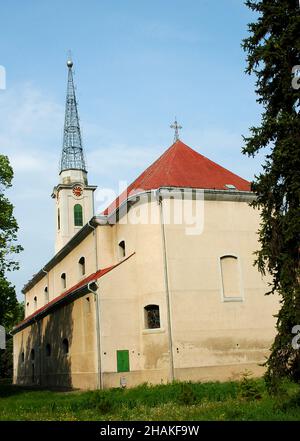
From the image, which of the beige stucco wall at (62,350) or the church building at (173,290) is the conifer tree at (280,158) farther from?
the beige stucco wall at (62,350)

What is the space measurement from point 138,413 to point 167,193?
12682mm

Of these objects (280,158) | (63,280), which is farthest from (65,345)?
(280,158)

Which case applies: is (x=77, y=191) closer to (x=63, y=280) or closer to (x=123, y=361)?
(x=63, y=280)

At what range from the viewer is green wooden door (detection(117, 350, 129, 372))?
24094 millimetres

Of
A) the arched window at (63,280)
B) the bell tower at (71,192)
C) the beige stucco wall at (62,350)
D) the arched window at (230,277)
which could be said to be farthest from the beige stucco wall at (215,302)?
the bell tower at (71,192)

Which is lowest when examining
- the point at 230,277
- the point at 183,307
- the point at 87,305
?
the point at 183,307

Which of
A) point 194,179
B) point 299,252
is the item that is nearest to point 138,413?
point 299,252

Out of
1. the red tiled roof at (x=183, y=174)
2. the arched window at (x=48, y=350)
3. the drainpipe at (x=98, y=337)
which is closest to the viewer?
the drainpipe at (x=98, y=337)

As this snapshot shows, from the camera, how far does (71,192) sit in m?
43.5

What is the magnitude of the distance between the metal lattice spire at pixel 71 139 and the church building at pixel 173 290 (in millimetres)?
17473

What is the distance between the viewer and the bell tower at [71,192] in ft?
141

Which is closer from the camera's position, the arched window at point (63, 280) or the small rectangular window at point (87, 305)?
the small rectangular window at point (87, 305)

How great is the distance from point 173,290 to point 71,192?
21774 millimetres

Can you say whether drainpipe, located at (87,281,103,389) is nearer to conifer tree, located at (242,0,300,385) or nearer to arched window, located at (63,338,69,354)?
arched window, located at (63,338,69,354)
